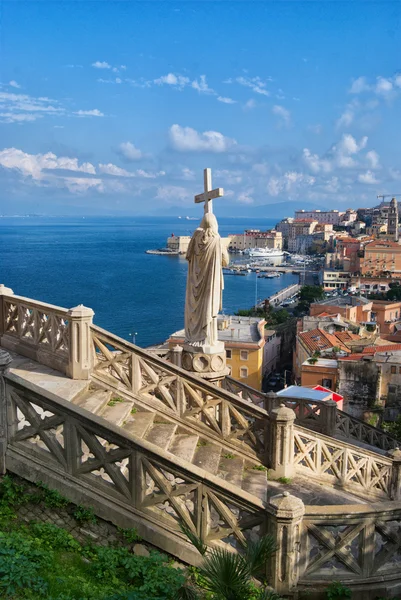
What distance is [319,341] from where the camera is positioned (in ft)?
153

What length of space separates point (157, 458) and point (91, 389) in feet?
10.1

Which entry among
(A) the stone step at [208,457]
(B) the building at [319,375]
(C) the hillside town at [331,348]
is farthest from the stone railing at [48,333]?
(B) the building at [319,375]

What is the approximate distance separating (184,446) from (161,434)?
372 millimetres

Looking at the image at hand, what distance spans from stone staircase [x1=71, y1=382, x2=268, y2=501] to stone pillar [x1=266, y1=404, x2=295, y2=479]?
232 millimetres

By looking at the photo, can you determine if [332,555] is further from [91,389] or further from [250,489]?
[91,389]

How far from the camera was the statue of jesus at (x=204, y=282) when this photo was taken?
9.02 meters

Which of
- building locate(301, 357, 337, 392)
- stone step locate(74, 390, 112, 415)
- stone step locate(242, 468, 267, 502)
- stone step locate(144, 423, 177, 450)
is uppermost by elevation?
stone step locate(74, 390, 112, 415)

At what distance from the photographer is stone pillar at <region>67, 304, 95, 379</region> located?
8305 millimetres

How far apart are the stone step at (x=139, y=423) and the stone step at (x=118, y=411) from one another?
0.08 meters

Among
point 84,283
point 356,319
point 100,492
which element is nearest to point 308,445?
point 100,492

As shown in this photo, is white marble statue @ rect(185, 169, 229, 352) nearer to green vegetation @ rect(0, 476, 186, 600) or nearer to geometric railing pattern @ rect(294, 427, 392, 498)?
geometric railing pattern @ rect(294, 427, 392, 498)

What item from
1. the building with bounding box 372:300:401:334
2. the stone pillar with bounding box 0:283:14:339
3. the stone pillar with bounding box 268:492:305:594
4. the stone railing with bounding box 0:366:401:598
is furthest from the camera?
the building with bounding box 372:300:401:334

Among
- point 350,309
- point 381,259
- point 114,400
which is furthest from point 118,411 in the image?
point 381,259

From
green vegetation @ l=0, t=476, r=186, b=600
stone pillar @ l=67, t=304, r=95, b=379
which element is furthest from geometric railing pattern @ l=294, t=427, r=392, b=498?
→ green vegetation @ l=0, t=476, r=186, b=600
